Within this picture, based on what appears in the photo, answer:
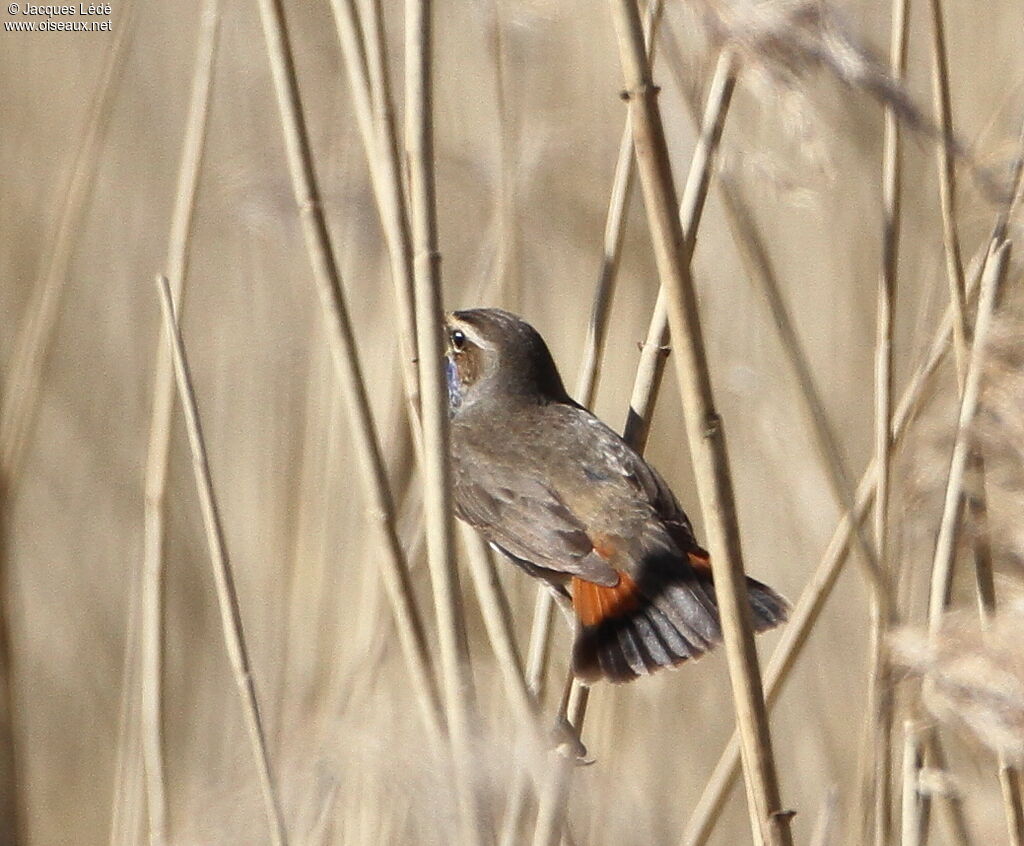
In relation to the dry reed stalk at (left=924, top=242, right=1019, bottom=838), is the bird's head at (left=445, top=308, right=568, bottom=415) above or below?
above

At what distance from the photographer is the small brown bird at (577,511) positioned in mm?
2295

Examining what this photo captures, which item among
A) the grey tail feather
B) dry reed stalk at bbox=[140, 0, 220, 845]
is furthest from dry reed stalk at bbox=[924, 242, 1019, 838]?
dry reed stalk at bbox=[140, 0, 220, 845]

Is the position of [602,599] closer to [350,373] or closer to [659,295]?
[659,295]

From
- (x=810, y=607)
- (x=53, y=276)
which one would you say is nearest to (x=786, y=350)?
(x=810, y=607)

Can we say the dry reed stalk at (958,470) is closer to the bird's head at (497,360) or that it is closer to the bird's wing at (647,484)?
the bird's wing at (647,484)

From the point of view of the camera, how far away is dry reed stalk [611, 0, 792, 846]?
52.7 inches

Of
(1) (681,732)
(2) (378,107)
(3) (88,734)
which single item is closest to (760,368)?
(1) (681,732)

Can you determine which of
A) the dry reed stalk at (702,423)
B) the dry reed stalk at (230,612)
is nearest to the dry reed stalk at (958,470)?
the dry reed stalk at (702,423)

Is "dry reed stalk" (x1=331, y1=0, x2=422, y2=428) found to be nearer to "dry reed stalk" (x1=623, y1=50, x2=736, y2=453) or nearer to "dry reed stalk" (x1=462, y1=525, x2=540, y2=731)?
"dry reed stalk" (x1=462, y1=525, x2=540, y2=731)

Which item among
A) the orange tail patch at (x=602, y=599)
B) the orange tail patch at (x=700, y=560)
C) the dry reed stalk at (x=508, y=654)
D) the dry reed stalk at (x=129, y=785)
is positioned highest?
the orange tail patch at (x=700, y=560)

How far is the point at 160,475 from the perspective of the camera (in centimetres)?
211

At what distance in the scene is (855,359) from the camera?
3.54 m

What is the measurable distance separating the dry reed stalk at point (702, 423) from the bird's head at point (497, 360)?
1.33 meters

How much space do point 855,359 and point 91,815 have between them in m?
2.81
